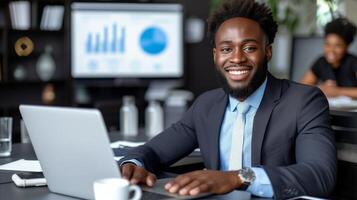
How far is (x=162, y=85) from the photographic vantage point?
16.8ft

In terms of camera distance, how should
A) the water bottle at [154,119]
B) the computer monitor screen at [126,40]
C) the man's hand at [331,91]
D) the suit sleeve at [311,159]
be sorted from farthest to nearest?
the computer monitor screen at [126,40] → the man's hand at [331,91] → the water bottle at [154,119] → the suit sleeve at [311,159]

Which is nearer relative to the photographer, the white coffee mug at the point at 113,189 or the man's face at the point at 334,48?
the white coffee mug at the point at 113,189

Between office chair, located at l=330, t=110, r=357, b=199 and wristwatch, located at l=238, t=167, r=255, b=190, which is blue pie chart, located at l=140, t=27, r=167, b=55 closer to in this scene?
office chair, located at l=330, t=110, r=357, b=199

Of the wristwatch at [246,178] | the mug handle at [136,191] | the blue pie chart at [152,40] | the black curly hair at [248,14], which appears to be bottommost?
the wristwatch at [246,178]

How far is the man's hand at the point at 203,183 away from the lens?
1357 millimetres

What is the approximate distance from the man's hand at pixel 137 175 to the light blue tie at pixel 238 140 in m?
0.35

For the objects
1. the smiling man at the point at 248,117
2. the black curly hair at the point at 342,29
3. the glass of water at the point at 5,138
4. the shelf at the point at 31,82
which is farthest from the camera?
the shelf at the point at 31,82

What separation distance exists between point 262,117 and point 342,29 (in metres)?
2.23

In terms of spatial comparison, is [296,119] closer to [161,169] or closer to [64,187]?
[161,169]

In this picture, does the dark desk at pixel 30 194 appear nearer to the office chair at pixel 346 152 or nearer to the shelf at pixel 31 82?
the office chair at pixel 346 152

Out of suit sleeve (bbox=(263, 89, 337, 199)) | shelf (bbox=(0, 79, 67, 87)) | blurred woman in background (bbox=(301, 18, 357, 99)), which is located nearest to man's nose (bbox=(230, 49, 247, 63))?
suit sleeve (bbox=(263, 89, 337, 199))

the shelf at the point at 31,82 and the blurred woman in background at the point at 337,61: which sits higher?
the blurred woman in background at the point at 337,61

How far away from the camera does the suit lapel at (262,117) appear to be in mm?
1746

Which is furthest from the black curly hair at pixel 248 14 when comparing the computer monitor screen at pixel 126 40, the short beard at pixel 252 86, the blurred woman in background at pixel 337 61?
the computer monitor screen at pixel 126 40
